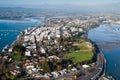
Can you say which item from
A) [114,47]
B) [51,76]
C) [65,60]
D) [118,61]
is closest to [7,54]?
[65,60]

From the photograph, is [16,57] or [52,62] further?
[16,57]

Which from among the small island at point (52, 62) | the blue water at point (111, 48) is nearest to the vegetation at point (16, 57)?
the small island at point (52, 62)

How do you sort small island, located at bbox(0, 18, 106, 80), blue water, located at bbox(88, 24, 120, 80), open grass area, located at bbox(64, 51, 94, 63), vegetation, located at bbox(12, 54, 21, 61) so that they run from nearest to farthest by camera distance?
1. small island, located at bbox(0, 18, 106, 80)
2. blue water, located at bbox(88, 24, 120, 80)
3. vegetation, located at bbox(12, 54, 21, 61)
4. open grass area, located at bbox(64, 51, 94, 63)

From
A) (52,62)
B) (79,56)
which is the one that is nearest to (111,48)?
(79,56)

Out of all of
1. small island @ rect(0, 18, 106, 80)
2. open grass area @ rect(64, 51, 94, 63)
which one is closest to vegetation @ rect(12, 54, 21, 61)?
small island @ rect(0, 18, 106, 80)

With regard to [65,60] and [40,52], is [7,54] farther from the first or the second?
[65,60]

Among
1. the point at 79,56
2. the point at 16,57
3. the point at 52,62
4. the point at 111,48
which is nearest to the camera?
the point at 52,62

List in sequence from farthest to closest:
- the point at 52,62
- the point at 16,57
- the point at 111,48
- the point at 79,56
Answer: the point at 111,48 < the point at 79,56 < the point at 16,57 < the point at 52,62

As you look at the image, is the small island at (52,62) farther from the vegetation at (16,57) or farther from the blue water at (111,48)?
the blue water at (111,48)

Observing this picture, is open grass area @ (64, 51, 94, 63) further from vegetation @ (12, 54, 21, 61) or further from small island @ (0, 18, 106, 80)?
vegetation @ (12, 54, 21, 61)

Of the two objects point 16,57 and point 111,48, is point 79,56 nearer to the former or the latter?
point 16,57
